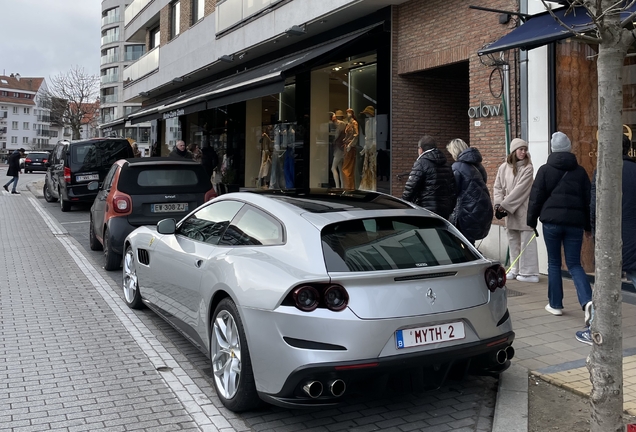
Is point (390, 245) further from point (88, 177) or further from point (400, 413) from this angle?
point (88, 177)

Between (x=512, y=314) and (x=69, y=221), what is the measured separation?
40.7 feet

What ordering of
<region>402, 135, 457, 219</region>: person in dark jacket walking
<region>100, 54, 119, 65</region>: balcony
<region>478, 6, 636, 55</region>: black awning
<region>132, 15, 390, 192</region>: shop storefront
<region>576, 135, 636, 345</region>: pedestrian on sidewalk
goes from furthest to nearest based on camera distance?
<region>100, 54, 119, 65</region>: balcony
<region>132, 15, 390, 192</region>: shop storefront
<region>478, 6, 636, 55</region>: black awning
<region>402, 135, 457, 219</region>: person in dark jacket walking
<region>576, 135, 636, 345</region>: pedestrian on sidewalk

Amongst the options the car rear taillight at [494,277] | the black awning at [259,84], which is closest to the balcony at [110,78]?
the black awning at [259,84]

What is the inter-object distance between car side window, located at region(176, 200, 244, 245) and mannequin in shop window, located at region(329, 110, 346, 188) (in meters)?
9.69

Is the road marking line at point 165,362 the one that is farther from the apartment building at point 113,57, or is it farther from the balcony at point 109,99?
the balcony at point 109,99

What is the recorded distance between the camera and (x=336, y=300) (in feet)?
12.2

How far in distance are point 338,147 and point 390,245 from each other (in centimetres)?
1150

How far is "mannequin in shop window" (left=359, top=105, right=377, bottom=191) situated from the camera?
1381 centimetres

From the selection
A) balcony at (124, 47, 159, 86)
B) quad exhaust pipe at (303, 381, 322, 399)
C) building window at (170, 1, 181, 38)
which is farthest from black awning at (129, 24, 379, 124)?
balcony at (124, 47, 159, 86)

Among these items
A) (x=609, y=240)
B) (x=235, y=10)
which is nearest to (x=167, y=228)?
(x=609, y=240)

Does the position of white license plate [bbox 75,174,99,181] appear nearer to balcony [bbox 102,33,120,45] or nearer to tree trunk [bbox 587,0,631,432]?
tree trunk [bbox 587,0,631,432]

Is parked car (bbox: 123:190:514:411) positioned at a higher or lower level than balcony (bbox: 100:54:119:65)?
lower

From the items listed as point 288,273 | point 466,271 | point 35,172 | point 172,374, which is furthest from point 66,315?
A: point 35,172

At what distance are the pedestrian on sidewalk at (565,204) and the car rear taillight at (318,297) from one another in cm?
331
